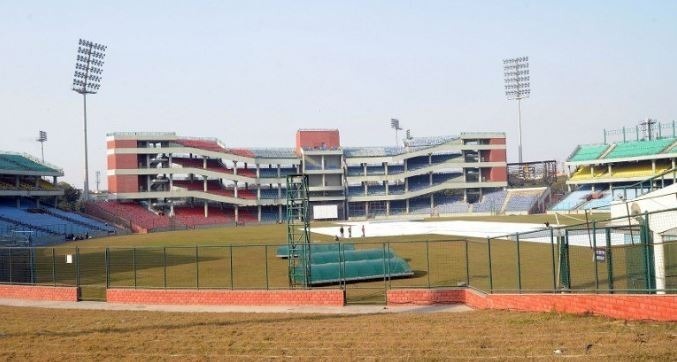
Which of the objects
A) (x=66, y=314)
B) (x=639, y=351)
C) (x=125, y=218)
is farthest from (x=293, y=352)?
(x=125, y=218)

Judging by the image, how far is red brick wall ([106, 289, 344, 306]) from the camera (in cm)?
2212

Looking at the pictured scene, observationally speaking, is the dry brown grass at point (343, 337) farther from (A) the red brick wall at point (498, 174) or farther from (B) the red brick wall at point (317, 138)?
(A) the red brick wall at point (498, 174)

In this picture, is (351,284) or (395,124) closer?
(351,284)

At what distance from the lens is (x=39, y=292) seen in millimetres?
26406

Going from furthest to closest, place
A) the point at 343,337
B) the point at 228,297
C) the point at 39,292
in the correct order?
the point at 39,292
the point at 228,297
the point at 343,337

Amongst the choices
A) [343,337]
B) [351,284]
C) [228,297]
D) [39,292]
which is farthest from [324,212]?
[343,337]

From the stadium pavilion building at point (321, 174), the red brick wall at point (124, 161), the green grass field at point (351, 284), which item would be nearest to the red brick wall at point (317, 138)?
the stadium pavilion building at point (321, 174)

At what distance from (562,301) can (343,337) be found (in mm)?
5754

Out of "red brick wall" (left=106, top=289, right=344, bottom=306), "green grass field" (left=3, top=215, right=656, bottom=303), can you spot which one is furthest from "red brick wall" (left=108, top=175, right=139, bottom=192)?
"red brick wall" (left=106, top=289, right=344, bottom=306)

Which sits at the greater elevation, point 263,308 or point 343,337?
point 343,337

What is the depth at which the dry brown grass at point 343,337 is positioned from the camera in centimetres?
1168

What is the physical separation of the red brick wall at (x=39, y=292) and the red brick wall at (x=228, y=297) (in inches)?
71.6

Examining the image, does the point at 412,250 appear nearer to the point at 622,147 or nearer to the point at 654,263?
the point at 654,263

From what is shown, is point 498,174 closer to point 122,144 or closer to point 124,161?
point 124,161
